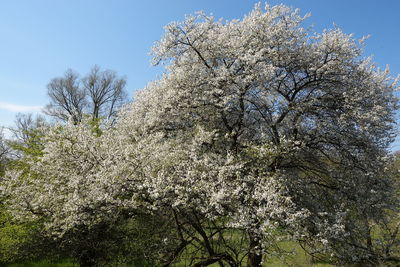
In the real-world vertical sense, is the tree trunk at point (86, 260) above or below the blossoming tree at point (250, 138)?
below

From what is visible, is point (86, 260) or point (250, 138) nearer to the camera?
point (86, 260)

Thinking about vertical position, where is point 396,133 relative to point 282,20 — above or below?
below

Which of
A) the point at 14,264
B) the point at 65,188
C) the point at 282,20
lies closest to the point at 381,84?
the point at 282,20

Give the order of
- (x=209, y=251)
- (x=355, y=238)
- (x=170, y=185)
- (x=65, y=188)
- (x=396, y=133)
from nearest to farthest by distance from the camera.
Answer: (x=170, y=185) → (x=65, y=188) → (x=209, y=251) → (x=355, y=238) → (x=396, y=133)

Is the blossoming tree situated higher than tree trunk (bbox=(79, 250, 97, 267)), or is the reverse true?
the blossoming tree

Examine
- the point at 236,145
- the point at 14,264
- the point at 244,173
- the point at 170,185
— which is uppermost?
the point at 236,145

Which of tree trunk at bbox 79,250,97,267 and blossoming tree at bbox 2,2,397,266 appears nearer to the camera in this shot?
blossoming tree at bbox 2,2,397,266

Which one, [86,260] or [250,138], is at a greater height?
[250,138]

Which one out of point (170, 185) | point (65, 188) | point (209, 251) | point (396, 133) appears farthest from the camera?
point (396, 133)

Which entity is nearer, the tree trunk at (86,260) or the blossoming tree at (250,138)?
the blossoming tree at (250,138)

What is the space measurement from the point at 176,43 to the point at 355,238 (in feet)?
32.4

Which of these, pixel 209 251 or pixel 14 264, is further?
pixel 14 264

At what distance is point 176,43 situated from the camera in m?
11.8

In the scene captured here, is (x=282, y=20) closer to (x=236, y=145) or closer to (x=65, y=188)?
(x=236, y=145)
